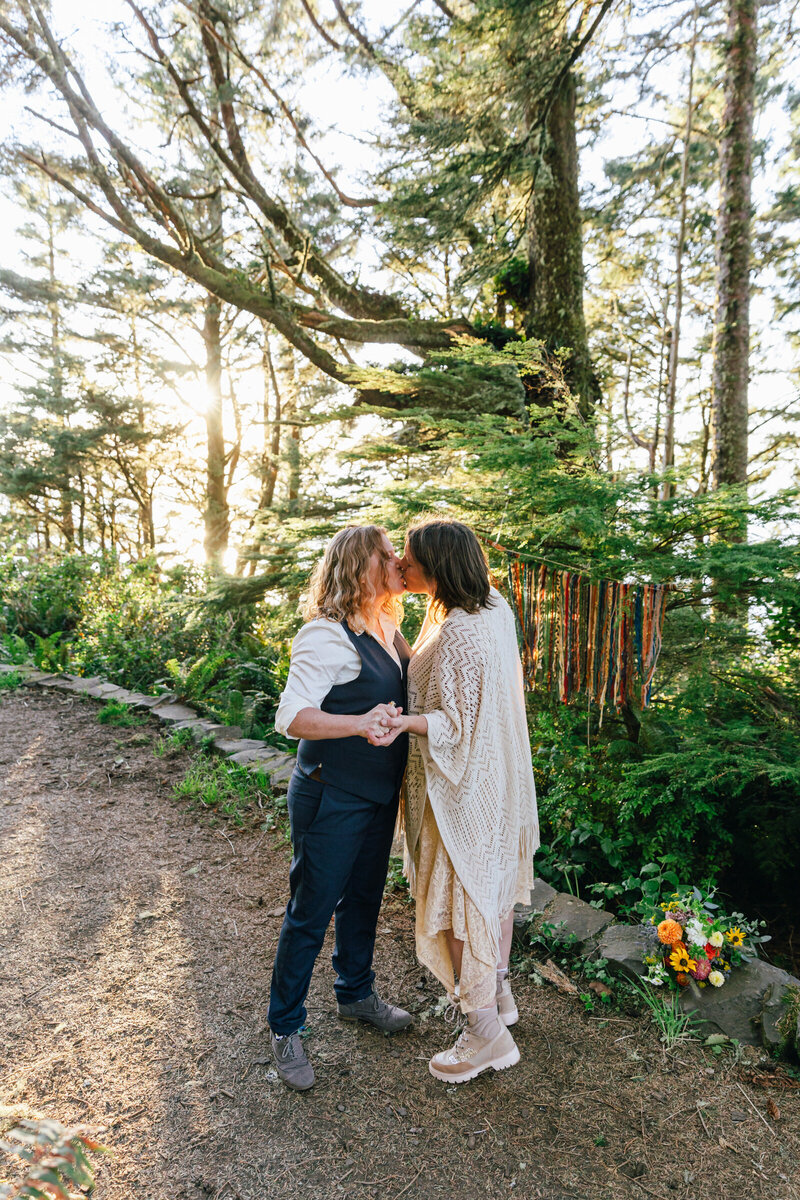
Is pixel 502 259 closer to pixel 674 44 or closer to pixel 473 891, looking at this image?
pixel 674 44

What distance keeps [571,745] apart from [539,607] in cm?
88

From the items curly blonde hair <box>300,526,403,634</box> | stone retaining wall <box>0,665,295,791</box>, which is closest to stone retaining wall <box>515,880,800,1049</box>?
curly blonde hair <box>300,526,403,634</box>

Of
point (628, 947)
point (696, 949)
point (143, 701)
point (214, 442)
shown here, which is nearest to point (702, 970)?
point (696, 949)

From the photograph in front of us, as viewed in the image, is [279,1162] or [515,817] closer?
[279,1162]

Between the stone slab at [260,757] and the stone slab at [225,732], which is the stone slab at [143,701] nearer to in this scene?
the stone slab at [225,732]

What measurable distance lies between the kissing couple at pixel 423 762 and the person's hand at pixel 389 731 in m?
0.01

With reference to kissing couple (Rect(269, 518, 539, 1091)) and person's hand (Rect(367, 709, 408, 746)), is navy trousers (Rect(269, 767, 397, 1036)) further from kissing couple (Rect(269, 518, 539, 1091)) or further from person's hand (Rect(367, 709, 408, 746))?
person's hand (Rect(367, 709, 408, 746))

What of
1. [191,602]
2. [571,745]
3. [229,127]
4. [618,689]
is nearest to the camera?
[618,689]

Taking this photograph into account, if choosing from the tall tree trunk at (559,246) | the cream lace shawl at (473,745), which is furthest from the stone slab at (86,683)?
the tall tree trunk at (559,246)

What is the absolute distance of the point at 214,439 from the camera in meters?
14.4

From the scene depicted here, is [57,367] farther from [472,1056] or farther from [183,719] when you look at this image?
[472,1056]

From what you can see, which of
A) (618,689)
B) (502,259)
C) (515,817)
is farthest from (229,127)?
(515,817)

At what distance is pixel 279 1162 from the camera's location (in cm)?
189

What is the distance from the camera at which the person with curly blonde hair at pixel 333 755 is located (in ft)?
6.57
